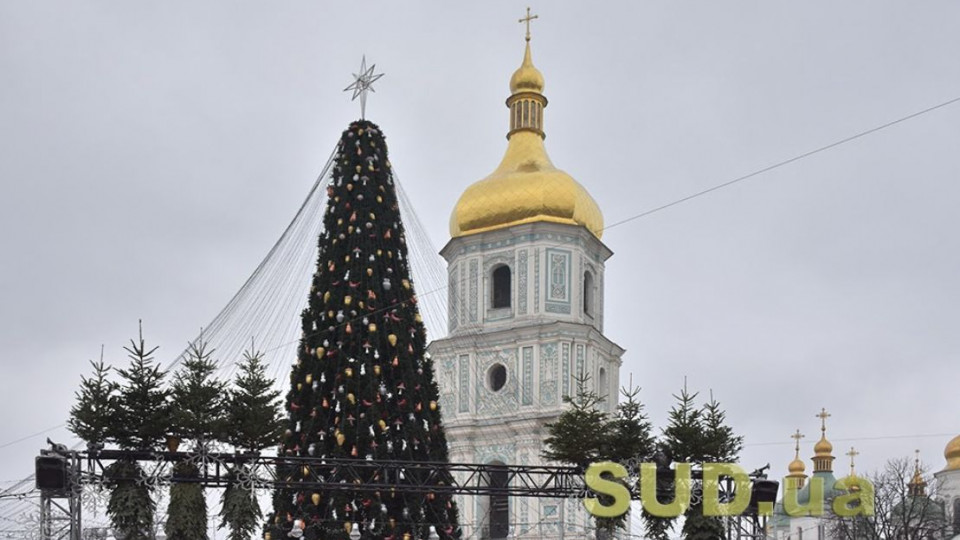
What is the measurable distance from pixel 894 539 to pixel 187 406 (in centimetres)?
3179

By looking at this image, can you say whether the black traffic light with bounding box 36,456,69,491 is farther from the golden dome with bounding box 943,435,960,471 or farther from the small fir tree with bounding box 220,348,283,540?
the golden dome with bounding box 943,435,960,471

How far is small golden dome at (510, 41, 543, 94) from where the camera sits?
165 feet

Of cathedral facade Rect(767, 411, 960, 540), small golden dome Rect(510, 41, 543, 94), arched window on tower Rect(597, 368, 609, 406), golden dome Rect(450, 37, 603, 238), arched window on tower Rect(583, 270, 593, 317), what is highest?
small golden dome Rect(510, 41, 543, 94)

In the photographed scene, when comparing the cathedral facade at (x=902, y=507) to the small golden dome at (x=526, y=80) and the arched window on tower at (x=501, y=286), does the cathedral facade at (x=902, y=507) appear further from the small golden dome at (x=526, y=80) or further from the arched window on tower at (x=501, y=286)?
the small golden dome at (x=526, y=80)

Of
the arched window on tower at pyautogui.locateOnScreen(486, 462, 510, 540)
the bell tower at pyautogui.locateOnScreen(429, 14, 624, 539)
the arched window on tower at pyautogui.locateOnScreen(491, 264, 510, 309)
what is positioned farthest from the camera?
the arched window on tower at pyautogui.locateOnScreen(491, 264, 510, 309)

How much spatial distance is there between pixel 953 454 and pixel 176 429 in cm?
5119

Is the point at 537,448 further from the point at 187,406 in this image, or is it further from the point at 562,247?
the point at 187,406

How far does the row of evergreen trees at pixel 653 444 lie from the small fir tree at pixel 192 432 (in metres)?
7.15

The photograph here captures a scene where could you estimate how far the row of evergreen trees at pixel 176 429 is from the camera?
70.6ft

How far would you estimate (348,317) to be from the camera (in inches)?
970

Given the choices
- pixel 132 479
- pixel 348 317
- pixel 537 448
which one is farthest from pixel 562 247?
pixel 132 479

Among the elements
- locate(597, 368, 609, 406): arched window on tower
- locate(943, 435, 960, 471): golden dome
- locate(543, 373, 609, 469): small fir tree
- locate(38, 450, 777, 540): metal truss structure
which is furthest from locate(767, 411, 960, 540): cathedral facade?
locate(38, 450, 777, 540): metal truss structure

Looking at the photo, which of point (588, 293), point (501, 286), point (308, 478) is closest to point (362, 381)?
point (308, 478)

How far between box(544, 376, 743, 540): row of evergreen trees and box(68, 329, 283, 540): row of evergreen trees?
6.43 metres
